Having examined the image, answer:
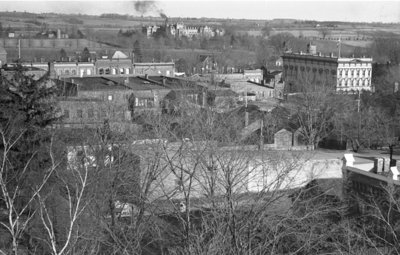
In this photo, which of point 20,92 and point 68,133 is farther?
point 68,133

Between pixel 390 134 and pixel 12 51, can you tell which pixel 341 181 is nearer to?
pixel 390 134

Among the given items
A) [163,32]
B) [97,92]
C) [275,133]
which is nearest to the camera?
[275,133]

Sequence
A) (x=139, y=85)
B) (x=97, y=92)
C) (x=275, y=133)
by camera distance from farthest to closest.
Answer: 1. (x=139, y=85)
2. (x=97, y=92)
3. (x=275, y=133)

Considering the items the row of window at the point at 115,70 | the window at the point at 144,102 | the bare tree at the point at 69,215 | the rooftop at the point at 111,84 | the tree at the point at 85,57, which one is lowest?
the window at the point at 144,102

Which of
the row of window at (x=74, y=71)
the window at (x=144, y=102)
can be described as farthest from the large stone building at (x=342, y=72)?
the window at (x=144, y=102)

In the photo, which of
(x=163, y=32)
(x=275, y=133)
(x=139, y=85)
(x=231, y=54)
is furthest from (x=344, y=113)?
(x=163, y=32)

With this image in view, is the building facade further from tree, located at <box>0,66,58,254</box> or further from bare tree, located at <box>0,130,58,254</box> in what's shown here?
bare tree, located at <box>0,130,58,254</box>

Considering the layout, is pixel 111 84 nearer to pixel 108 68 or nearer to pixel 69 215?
pixel 108 68

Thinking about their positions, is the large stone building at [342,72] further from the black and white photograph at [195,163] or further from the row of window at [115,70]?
the row of window at [115,70]
